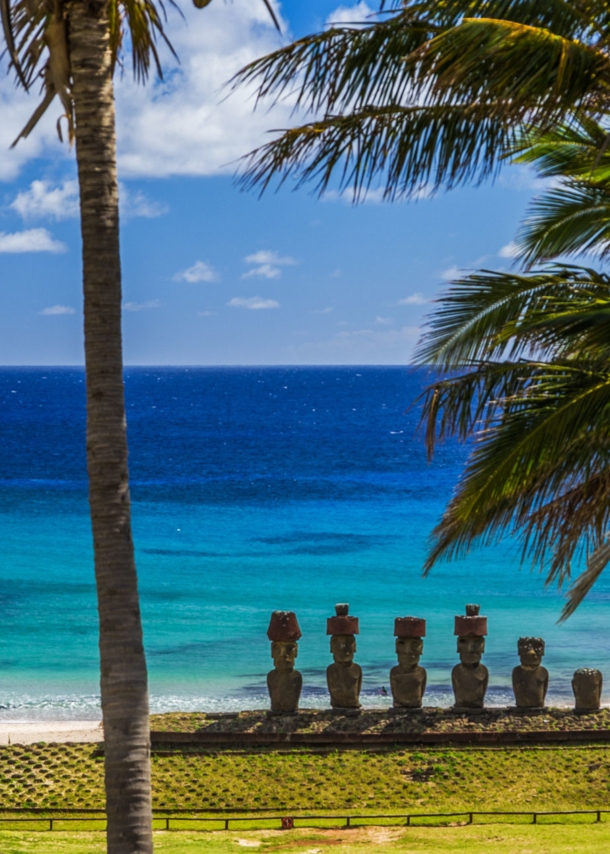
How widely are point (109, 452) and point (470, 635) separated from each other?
35.6 feet

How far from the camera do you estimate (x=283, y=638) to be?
17.3 m

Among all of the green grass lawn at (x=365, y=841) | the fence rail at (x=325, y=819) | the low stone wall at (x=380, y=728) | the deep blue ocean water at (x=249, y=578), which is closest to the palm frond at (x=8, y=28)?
the deep blue ocean water at (x=249, y=578)

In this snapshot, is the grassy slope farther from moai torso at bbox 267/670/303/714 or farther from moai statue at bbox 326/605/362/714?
moai statue at bbox 326/605/362/714

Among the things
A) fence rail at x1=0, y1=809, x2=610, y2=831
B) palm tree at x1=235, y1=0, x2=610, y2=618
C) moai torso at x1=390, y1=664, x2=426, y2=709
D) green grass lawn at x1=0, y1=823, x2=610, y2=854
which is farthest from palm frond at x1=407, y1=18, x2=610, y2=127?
moai torso at x1=390, y1=664, x2=426, y2=709

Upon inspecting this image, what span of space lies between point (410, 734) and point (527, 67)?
35.7ft

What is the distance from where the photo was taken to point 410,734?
52.6ft

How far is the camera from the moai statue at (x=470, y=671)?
56.7 feet

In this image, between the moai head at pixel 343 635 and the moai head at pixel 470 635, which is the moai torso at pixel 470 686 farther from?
the moai head at pixel 343 635

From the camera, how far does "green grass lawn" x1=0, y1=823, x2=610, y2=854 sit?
1148cm

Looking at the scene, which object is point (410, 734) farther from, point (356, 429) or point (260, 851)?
point (356, 429)

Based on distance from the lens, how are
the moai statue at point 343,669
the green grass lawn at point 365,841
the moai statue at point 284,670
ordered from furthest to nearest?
the moai statue at point 343,669
the moai statue at point 284,670
the green grass lawn at point 365,841

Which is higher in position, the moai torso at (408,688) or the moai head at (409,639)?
the moai head at (409,639)

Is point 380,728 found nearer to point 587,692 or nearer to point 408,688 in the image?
point 408,688

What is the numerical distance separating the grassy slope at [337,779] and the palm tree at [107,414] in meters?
6.35
